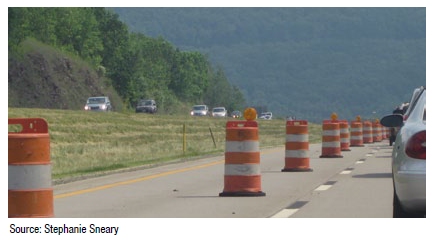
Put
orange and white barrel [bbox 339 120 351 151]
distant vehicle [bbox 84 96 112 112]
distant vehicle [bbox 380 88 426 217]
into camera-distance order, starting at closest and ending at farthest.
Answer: distant vehicle [bbox 380 88 426 217] → orange and white barrel [bbox 339 120 351 151] → distant vehicle [bbox 84 96 112 112]

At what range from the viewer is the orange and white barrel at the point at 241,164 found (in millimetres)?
17875

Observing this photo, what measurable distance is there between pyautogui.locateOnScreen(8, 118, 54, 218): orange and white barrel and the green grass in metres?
10.6

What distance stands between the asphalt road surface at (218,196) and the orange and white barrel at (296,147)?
0.35 metres

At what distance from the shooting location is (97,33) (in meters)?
135

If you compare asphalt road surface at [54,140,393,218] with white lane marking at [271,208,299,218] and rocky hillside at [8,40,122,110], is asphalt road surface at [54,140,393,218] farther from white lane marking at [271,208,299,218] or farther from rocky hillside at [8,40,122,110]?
rocky hillside at [8,40,122,110]

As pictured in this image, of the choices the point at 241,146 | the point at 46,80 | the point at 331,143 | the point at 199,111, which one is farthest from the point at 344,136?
the point at 199,111

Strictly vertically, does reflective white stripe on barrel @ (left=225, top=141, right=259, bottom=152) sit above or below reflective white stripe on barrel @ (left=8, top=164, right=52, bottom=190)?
above

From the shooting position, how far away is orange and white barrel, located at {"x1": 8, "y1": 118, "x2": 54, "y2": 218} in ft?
37.6

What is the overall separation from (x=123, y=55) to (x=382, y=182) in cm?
12455

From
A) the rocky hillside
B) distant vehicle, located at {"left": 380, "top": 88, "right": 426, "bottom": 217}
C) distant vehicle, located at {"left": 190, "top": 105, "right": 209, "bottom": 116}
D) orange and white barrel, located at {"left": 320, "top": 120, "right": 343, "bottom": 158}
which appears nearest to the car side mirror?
distant vehicle, located at {"left": 380, "top": 88, "right": 426, "bottom": 217}

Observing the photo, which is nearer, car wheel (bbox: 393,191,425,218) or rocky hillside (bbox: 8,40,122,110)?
car wheel (bbox: 393,191,425,218)
